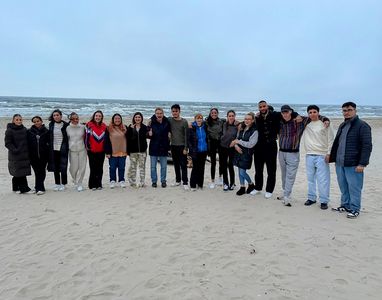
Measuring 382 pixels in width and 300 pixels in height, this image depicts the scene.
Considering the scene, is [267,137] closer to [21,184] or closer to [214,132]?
[214,132]

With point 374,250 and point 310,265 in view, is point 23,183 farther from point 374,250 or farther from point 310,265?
point 374,250

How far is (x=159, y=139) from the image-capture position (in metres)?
7.00

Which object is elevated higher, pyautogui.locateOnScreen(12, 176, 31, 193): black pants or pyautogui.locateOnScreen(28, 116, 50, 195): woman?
pyautogui.locateOnScreen(28, 116, 50, 195): woman

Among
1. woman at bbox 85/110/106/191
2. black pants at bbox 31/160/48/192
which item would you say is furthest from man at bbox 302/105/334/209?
black pants at bbox 31/160/48/192

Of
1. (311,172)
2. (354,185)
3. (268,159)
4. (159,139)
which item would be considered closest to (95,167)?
(159,139)

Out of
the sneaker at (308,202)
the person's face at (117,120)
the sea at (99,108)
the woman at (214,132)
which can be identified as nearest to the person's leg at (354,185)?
the sneaker at (308,202)

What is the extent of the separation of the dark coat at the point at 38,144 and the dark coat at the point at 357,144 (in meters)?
5.80

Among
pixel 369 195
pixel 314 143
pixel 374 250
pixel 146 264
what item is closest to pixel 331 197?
pixel 369 195

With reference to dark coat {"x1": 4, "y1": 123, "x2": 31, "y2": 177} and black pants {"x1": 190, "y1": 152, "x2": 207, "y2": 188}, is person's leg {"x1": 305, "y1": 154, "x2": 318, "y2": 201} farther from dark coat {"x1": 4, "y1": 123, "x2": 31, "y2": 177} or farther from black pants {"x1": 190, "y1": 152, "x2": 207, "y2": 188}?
dark coat {"x1": 4, "y1": 123, "x2": 31, "y2": 177}

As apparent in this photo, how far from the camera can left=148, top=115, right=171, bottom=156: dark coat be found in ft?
23.0

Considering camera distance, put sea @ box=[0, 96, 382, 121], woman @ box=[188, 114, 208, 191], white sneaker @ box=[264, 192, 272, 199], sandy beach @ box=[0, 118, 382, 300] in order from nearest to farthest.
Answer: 1. sandy beach @ box=[0, 118, 382, 300]
2. white sneaker @ box=[264, 192, 272, 199]
3. woman @ box=[188, 114, 208, 191]
4. sea @ box=[0, 96, 382, 121]

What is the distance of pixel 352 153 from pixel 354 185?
1.79 feet

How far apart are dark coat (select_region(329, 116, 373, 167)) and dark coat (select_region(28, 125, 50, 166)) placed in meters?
5.80

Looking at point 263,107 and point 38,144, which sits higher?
point 263,107
